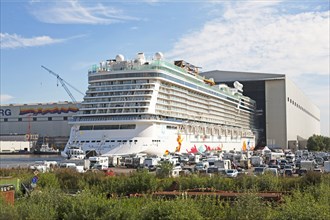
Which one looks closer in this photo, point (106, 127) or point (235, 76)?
point (106, 127)

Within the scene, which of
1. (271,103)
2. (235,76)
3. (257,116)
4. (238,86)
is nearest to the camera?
(238,86)

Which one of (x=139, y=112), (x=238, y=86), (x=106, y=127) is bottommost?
(x=106, y=127)

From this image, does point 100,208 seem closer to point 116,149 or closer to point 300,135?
point 116,149

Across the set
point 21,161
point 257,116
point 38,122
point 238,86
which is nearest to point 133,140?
point 21,161

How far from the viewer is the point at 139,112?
2208 inches

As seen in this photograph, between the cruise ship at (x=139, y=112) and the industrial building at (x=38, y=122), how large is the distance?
4531 cm

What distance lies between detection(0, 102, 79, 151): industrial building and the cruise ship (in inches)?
1784

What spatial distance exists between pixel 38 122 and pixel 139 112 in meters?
64.0

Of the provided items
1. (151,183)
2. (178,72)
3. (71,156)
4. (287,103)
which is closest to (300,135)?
(287,103)

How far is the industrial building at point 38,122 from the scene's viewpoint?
110 metres

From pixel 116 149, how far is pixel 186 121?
17472 mm

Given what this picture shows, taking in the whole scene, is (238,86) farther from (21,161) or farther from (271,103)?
(21,161)

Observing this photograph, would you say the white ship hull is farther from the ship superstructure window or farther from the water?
the water

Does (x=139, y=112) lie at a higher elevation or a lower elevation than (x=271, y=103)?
lower
